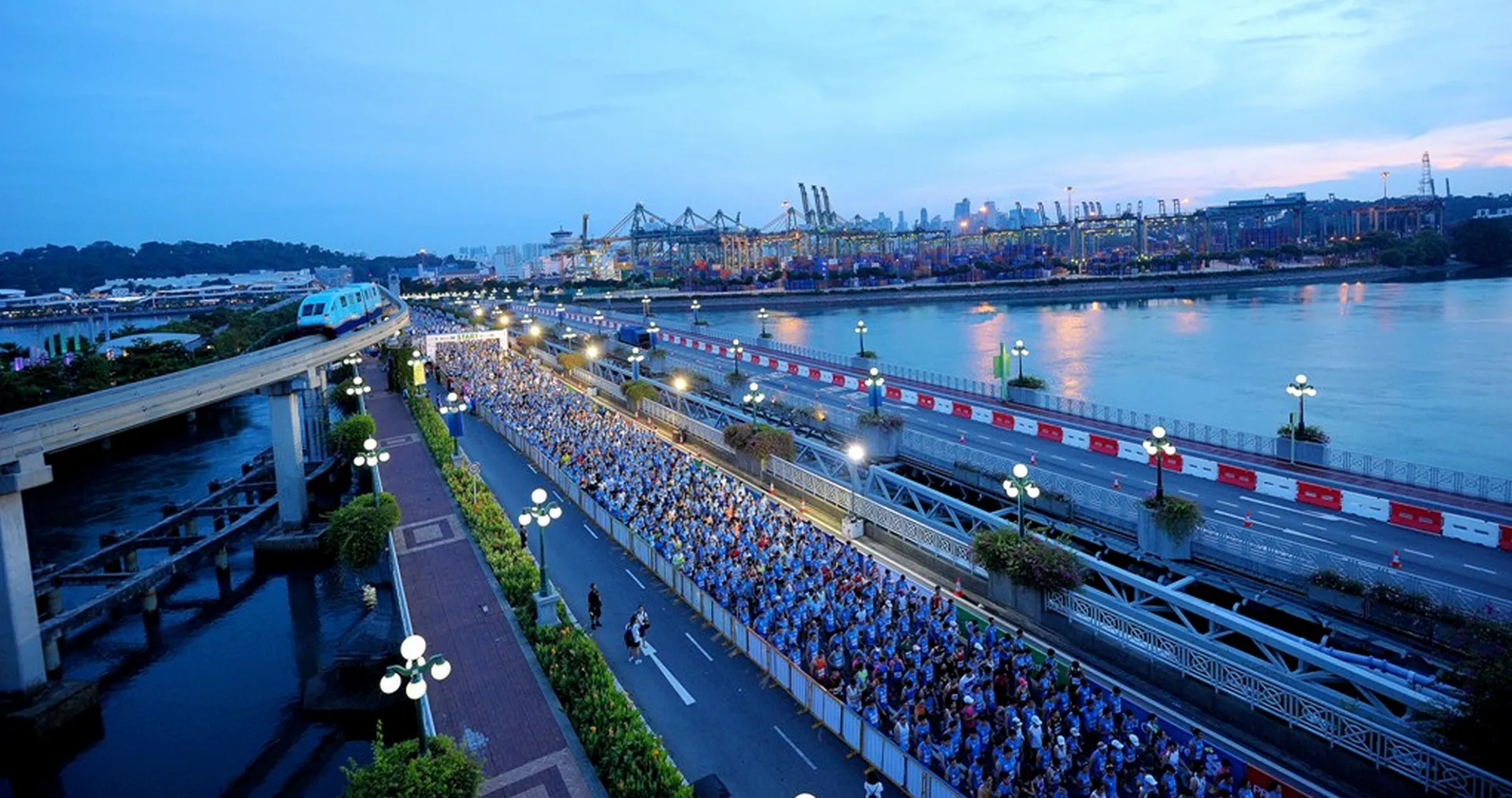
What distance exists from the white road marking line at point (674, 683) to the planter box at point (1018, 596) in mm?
6806

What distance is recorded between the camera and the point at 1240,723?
12.9 metres

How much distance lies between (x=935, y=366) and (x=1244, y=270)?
10444 cm

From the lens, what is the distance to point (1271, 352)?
7300cm

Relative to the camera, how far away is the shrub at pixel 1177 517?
19.3 meters

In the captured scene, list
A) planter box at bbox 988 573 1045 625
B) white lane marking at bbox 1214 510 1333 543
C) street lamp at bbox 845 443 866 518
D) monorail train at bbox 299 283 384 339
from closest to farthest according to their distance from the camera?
planter box at bbox 988 573 1045 625 < white lane marking at bbox 1214 510 1333 543 < street lamp at bbox 845 443 866 518 < monorail train at bbox 299 283 384 339

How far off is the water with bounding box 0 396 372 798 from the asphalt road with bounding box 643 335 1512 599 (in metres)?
20.8

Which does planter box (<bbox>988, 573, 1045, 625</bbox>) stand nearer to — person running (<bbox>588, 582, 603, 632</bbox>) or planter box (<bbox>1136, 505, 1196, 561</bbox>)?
planter box (<bbox>1136, 505, 1196, 561</bbox>)

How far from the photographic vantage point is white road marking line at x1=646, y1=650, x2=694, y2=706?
14500 mm

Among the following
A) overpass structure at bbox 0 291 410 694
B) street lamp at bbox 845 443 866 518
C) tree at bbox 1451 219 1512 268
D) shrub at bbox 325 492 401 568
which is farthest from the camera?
tree at bbox 1451 219 1512 268

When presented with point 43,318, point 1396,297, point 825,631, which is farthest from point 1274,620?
point 43,318

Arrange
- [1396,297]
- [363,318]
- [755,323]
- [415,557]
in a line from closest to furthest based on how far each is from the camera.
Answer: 1. [415,557]
2. [363,318]
3. [1396,297]
4. [755,323]

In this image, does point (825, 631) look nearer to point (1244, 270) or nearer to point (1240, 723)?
point (1240, 723)

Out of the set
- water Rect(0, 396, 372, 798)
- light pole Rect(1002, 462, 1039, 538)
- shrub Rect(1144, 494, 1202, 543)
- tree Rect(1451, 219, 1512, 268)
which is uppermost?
tree Rect(1451, 219, 1512, 268)

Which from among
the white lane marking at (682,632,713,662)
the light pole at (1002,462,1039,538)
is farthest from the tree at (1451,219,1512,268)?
the white lane marking at (682,632,713,662)
